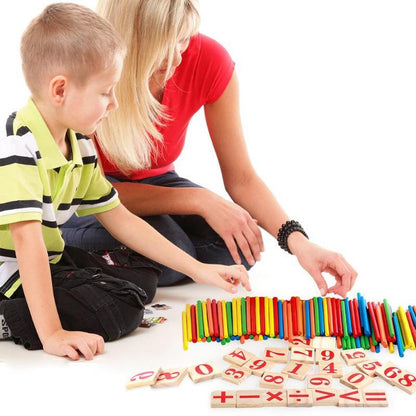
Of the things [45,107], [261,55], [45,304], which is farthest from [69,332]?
[261,55]

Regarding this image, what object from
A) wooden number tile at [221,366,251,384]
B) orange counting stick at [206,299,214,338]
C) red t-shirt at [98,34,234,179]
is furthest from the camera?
red t-shirt at [98,34,234,179]

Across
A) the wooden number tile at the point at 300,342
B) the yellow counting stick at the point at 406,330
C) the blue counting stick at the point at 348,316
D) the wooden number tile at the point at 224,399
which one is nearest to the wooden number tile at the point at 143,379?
the wooden number tile at the point at 224,399

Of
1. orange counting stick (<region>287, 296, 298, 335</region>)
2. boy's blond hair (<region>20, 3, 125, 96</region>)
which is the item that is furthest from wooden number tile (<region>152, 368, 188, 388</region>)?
boy's blond hair (<region>20, 3, 125, 96</region>)

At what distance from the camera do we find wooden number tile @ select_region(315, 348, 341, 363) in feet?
5.22

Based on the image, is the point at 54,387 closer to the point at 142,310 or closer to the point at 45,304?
the point at 45,304

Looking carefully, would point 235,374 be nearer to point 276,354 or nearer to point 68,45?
point 276,354

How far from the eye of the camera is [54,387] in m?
1.49

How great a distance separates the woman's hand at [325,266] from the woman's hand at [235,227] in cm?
12

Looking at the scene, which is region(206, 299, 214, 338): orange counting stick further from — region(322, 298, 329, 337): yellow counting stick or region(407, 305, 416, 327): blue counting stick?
region(407, 305, 416, 327): blue counting stick

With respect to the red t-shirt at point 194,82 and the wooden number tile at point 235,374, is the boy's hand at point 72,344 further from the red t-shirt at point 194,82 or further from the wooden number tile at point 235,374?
the red t-shirt at point 194,82

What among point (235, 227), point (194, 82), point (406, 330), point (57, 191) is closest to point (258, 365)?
point (406, 330)

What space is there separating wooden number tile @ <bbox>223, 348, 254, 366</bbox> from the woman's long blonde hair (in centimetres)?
65

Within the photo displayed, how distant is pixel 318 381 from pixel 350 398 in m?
0.09

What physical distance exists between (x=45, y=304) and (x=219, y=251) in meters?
0.72
